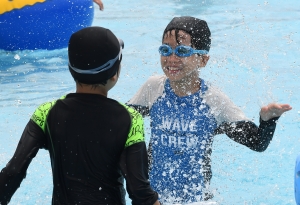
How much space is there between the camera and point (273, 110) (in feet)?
11.0

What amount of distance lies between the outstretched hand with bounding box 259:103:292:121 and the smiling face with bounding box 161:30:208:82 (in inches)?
21.8

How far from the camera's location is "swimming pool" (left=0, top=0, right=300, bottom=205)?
538 centimetres

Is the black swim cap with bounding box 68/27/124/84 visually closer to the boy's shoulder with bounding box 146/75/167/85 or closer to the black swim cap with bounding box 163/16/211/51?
the black swim cap with bounding box 163/16/211/51

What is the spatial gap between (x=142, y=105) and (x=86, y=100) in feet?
4.01

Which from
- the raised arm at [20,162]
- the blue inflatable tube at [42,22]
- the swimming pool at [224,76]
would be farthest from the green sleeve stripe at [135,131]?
the blue inflatable tube at [42,22]

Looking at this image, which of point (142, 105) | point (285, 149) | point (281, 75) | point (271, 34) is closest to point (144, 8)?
point (271, 34)

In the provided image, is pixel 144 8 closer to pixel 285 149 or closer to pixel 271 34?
pixel 271 34

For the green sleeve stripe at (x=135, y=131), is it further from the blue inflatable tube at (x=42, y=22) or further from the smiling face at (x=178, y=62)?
the blue inflatable tube at (x=42, y=22)

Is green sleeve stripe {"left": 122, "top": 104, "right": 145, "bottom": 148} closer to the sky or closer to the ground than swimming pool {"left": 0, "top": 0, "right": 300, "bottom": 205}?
closer to the sky

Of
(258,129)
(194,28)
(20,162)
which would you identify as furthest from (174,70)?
(20,162)

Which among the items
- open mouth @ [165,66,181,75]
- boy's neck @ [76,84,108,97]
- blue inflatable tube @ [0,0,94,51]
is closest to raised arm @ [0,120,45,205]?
boy's neck @ [76,84,108,97]

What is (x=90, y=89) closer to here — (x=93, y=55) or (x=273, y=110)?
(x=93, y=55)

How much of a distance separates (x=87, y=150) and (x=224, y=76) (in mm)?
5455

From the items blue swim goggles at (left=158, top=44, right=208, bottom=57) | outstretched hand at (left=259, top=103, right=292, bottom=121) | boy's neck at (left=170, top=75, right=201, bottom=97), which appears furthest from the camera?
boy's neck at (left=170, top=75, right=201, bottom=97)
